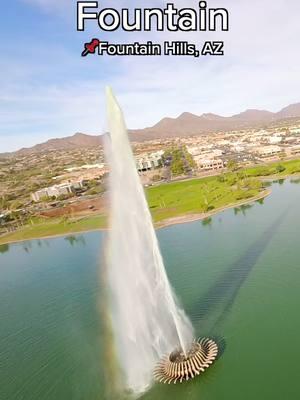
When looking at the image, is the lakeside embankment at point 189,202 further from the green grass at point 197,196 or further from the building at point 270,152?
the building at point 270,152

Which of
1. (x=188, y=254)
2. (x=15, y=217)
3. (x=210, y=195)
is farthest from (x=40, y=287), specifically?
(x=15, y=217)

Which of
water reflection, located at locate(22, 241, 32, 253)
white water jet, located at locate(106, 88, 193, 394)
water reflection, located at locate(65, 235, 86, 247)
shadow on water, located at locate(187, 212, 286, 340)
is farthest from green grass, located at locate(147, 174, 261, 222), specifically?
white water jet, located at locate(106, 88, 193, 394)

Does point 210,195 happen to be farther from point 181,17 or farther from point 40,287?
point 181,17

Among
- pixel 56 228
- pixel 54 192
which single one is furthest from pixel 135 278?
pixel 54 192

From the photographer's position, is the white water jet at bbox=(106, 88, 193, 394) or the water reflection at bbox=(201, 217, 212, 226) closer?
the white water jet at bbox=(106, 88, 193, 394)

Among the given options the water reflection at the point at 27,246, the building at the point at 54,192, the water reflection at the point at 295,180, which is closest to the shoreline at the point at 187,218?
the water reflection at the point at 27,246

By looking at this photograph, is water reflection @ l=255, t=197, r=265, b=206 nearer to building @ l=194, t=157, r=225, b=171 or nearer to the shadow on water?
the shadow on water

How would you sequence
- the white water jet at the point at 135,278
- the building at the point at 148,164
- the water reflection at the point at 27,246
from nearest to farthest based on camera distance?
1. the white water jet at the point at 135,278
2. the water reflection at the point at 27,246
3. the building at the point at 148,164
